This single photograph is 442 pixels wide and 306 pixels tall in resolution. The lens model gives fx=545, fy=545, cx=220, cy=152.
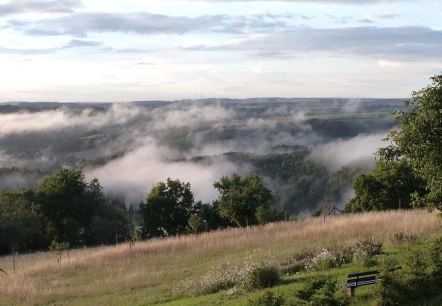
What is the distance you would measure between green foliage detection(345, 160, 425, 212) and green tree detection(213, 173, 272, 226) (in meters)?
9.67

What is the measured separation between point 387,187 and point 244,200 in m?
13.5

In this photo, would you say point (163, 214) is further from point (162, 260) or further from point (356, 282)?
point (356, 282)

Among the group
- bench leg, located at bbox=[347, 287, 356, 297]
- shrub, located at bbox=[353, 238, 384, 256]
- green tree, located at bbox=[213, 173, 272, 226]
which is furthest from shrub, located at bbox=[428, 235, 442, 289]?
green tree, located at bbox=[213, 173, 272, 226]

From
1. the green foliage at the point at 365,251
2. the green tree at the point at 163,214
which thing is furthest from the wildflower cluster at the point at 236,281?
the green tree at the point at 163,214

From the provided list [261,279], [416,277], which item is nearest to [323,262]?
[261,279]

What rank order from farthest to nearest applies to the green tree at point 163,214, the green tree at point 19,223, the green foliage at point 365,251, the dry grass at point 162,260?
the green tree at point 163,214 → the green tree at point 19,223 → the dry grass at point 162,260 → the green foliage at point 365,251

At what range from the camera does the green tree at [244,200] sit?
49188 mm

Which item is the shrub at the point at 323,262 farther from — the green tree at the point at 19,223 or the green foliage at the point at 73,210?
the green foliage at the point at 73,210

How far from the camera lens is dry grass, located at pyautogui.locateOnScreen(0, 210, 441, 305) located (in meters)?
21.8

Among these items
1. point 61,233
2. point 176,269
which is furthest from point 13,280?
point 61,233

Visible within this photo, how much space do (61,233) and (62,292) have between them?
36843 mm

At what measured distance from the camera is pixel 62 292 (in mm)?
22375

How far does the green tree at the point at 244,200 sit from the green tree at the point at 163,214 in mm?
5856

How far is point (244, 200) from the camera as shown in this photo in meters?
49.0
